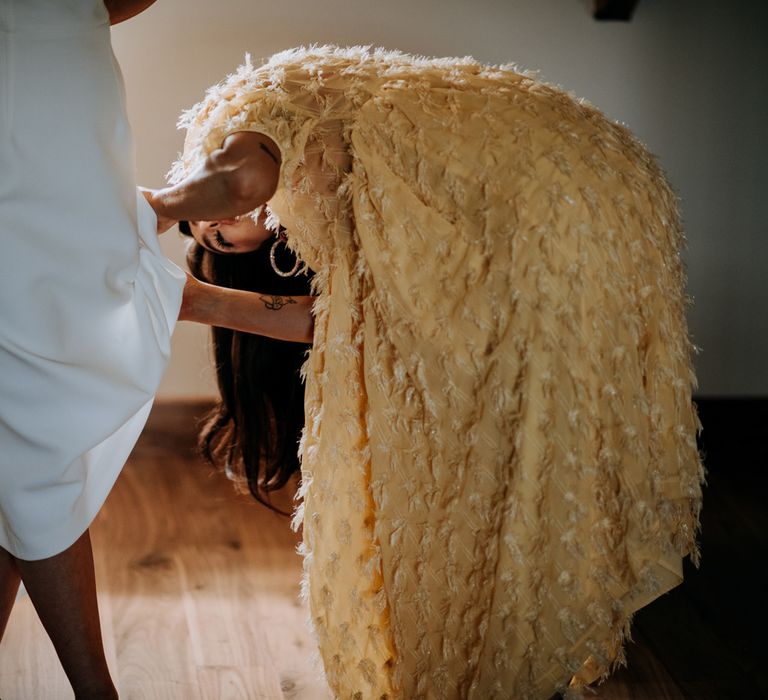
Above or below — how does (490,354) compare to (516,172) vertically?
below

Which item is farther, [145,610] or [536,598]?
[145,610]

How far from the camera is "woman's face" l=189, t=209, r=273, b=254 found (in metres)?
1.63

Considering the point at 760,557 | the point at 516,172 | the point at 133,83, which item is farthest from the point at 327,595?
the point at 133,83

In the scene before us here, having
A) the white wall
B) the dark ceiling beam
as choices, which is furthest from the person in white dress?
the dark ceiling beam

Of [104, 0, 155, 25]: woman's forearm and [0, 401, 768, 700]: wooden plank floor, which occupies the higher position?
[104, 0, 155, 25]: woman's forearm

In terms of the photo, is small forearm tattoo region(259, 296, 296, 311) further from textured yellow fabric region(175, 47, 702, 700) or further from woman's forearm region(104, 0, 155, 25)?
woman's forearm region(104, 0, 155, 25)

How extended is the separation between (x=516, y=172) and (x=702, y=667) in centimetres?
93

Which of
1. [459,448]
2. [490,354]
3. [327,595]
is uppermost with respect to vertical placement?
[490,354]

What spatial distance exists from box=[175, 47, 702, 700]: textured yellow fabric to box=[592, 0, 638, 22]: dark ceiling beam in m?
1.06

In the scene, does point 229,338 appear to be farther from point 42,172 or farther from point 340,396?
point 42,172

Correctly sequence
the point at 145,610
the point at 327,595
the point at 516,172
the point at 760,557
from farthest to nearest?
1. the point at 760,557
2. the point at 145,610
3. the point at 327,595
4. the point at 516,172

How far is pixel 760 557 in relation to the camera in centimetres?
212

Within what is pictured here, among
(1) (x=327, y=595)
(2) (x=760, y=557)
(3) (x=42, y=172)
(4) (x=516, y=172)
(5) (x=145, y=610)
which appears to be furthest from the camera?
(2) (x=760, y=557)

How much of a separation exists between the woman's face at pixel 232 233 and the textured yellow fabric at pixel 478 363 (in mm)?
145
